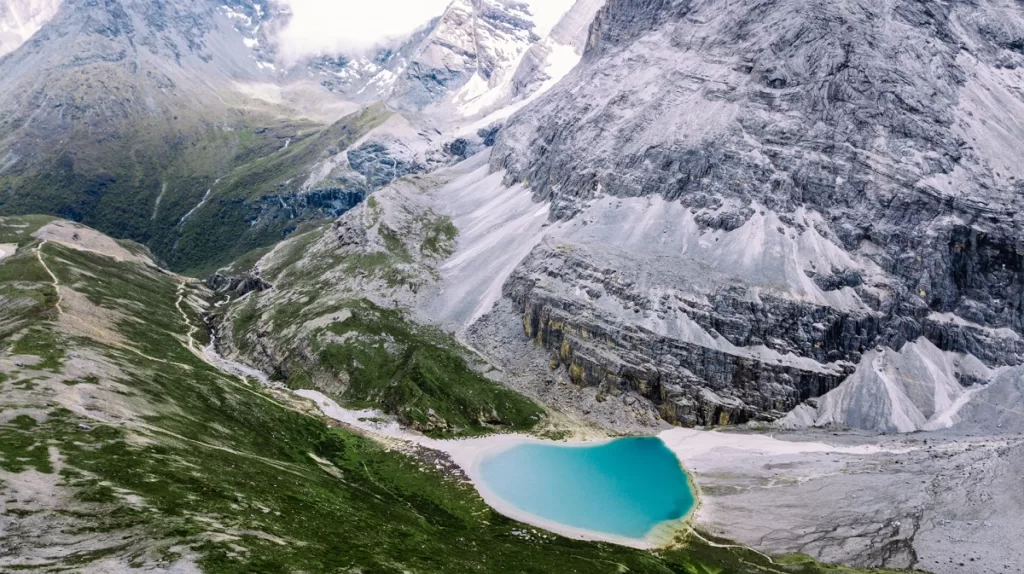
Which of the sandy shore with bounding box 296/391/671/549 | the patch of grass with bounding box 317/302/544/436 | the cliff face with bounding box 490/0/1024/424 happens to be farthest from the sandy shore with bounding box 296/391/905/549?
the cliff face with bounding box 490/0/1024/424

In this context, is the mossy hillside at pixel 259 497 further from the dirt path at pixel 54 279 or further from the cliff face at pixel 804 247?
the cliff face at pixel 804 247

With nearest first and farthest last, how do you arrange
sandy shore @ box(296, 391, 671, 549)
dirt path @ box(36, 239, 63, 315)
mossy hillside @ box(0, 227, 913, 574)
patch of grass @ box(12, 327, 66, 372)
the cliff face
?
mossy hillside @ box(0, 227, 913, 574), sandy shore @ box(296, 391, 671, 549), patch of grass @ box(12, 327, 66, 372), dirt path @ box(36, 239, 63, 315), the cliff face

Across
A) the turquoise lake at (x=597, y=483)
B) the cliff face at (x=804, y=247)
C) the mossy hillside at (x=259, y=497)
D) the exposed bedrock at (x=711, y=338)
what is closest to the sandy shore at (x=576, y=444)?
the turquoise lake at (x=597, y=483)

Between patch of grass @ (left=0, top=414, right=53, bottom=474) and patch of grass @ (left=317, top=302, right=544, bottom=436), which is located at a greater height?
patch of grass @ (left=0, top=414, right=53, bottom=474)

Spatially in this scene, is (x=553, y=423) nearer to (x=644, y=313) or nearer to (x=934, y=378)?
(x=644, y=313)

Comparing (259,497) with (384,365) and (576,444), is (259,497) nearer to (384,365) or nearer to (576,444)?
(576,444)

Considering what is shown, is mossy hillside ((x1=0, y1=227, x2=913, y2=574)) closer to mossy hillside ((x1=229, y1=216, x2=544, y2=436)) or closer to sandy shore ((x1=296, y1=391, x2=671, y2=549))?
sandy shore ((x1=296, y1=391, x2=671, y2=549))

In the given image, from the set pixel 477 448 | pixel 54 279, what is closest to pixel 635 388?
pixel 477 448
